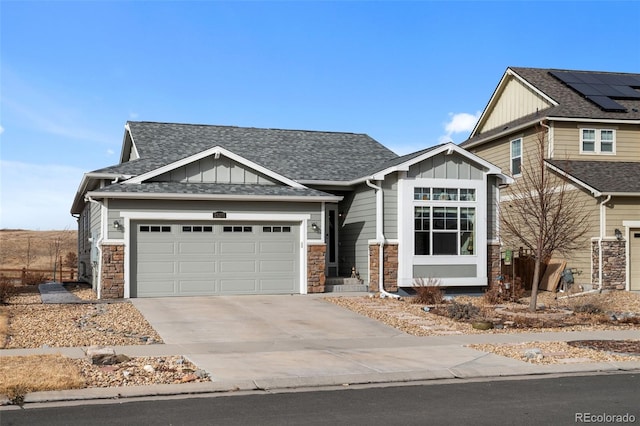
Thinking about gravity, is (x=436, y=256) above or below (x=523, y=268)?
above

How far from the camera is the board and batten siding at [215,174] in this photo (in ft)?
68.3

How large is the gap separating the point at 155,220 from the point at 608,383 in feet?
43.4

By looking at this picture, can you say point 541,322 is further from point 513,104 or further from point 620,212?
point 513,104

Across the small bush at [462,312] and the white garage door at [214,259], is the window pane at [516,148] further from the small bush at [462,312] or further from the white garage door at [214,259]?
the small bush at [462,312]

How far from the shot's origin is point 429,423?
25.0ft

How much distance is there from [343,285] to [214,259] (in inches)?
163

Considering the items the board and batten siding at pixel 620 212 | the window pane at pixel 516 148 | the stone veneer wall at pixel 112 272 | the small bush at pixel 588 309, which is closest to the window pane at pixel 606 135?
the window pane at pixel 516 148

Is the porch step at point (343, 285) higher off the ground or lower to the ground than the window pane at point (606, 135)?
lower

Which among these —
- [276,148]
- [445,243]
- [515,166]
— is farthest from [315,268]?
[515,166]

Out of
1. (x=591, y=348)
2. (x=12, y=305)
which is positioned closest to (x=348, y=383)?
(x=591, y=348)

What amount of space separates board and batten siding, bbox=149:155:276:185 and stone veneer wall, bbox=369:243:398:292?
3901 millimetres

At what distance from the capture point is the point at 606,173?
24.5 meters

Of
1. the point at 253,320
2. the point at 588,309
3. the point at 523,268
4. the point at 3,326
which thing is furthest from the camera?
the point at 523,268

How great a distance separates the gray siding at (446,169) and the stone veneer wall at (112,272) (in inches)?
346
